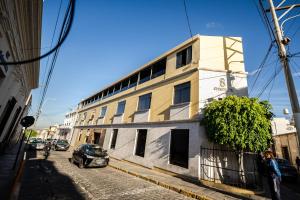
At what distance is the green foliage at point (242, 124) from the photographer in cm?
816

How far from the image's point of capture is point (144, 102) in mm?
16047

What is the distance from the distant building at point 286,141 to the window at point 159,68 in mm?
16242

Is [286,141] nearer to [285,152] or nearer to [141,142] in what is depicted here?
[285,152]

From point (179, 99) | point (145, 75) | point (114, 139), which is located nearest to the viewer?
point (179, 99)

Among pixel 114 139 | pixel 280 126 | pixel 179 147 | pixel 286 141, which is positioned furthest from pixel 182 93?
pixel 280 126

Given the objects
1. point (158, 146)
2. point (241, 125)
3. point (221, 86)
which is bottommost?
point (158, 146)

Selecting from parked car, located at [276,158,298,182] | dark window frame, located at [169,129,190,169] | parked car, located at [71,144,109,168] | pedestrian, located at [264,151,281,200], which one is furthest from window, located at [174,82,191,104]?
parked car, located at [276,158,298,182]

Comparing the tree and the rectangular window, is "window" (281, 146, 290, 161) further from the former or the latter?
the rectangular window

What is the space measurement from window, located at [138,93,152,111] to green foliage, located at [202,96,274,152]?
7280 millimetres

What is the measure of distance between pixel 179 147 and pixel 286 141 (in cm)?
2018

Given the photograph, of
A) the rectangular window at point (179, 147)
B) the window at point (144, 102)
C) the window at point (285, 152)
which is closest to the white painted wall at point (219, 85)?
the rectangular window at point (179, 147)

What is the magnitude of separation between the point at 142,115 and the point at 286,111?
17294 mm

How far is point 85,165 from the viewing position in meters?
11.0

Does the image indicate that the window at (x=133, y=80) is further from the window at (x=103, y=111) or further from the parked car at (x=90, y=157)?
the parked car at (x=90, y=157)
